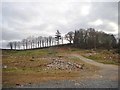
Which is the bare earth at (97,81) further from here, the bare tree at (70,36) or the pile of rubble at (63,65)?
the bare tree at (70,36)

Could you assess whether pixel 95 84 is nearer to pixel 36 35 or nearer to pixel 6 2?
pixel 36 35

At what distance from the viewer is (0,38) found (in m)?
6.79

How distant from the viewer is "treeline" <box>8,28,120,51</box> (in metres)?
6.91

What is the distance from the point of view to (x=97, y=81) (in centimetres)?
670

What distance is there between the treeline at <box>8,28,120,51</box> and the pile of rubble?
0.47 metres

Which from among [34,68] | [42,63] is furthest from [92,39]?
[34,68]

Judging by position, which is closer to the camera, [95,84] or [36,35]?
[95,84]

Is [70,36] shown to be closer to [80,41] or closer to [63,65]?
[80,41]

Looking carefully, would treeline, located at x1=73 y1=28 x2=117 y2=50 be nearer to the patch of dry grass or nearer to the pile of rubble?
the patch of dry grass

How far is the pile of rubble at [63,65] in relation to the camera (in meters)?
6.91

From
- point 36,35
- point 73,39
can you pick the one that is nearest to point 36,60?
point 36,35

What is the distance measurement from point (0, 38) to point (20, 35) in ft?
1.72

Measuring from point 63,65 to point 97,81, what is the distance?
0.95 metres

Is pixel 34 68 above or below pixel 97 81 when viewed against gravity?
above
